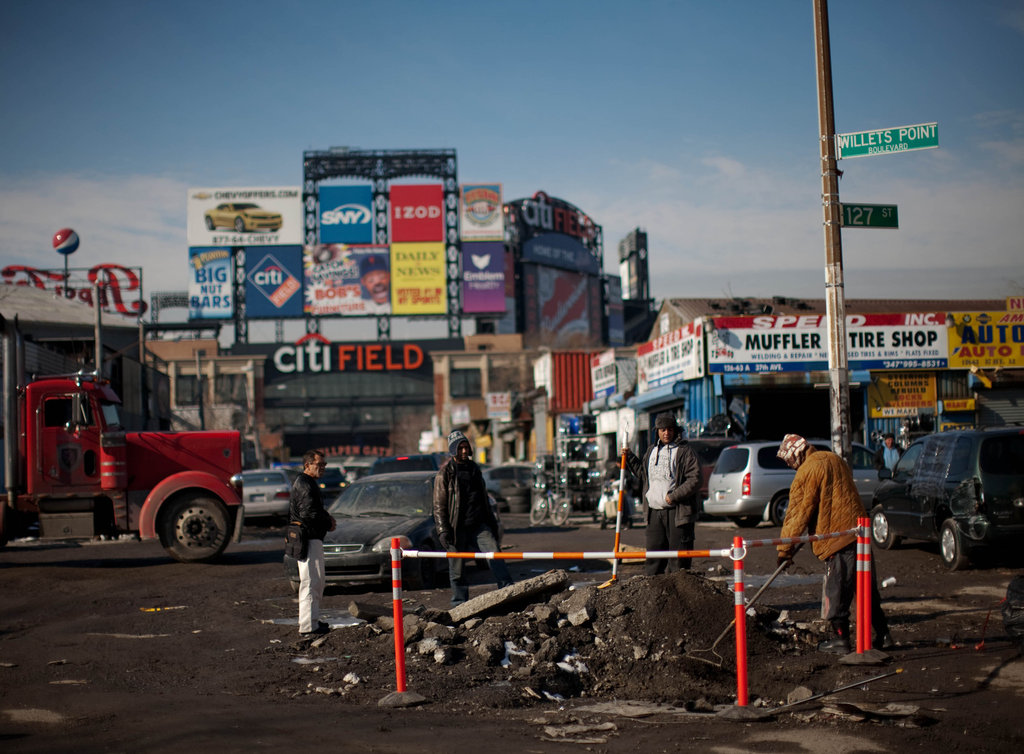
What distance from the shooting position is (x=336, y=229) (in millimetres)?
81750

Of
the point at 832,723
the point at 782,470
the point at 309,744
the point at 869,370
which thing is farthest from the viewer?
the point at 869,370

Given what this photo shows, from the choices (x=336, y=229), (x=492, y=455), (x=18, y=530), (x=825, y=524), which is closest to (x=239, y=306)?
(x=336, y=229)

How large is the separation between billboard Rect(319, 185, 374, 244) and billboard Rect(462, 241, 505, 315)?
8.38 metres

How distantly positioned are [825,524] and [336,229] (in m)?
76.8

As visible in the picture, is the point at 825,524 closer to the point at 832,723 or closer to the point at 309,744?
the point at 832,723

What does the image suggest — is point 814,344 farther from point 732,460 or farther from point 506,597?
point 506,597

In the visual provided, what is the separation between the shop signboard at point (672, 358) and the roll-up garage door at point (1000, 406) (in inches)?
335

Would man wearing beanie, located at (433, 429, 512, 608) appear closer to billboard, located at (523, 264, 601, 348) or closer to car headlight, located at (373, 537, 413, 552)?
car headlight, located at (373, 537, 413, 552)

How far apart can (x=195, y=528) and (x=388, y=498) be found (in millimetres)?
3923

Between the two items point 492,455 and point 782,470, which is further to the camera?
point 492,455

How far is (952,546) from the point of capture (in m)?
Result: 12.6

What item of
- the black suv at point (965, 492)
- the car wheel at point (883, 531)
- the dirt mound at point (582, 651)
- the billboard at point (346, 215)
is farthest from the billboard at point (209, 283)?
the dirt mound at point (582, 651)

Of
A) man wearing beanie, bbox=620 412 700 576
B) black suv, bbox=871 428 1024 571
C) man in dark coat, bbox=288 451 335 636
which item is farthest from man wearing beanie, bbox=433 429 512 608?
black suv, bbox=871 428 1024 571

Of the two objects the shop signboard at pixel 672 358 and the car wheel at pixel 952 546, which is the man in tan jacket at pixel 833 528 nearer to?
the car wheel at pixel 952 546
